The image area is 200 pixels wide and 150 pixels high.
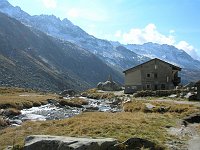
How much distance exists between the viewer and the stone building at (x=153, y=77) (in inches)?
4267

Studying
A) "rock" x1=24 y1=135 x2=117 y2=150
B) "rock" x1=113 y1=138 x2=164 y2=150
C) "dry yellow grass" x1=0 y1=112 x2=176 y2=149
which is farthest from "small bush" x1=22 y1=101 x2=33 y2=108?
"rock" x1=113 y1=138 x2=164 y2=150

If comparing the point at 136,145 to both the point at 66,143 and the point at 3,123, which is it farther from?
the point at 3,123

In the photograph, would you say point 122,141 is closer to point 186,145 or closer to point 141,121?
point 186,145

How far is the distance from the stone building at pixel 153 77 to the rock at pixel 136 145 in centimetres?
8476

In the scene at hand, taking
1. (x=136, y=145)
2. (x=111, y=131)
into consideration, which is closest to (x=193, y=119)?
(x=111, y=131)

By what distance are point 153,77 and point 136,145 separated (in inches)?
3451

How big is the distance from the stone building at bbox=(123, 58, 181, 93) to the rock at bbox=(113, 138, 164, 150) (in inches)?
3337

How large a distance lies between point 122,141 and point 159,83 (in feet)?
286

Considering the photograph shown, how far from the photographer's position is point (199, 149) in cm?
2244

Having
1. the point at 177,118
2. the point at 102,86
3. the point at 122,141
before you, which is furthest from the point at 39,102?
the point at 102,86

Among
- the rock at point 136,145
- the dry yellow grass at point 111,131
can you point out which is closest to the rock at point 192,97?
the dry yellow grass at point 111,131

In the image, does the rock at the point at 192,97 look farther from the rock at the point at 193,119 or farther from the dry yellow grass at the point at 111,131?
the dry yellow grass at the point at 111,131

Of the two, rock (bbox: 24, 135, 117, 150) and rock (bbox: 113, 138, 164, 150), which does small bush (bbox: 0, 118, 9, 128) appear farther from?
rock (bbox: 113, 138, 164, 150)

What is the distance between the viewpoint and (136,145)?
22.3 m
